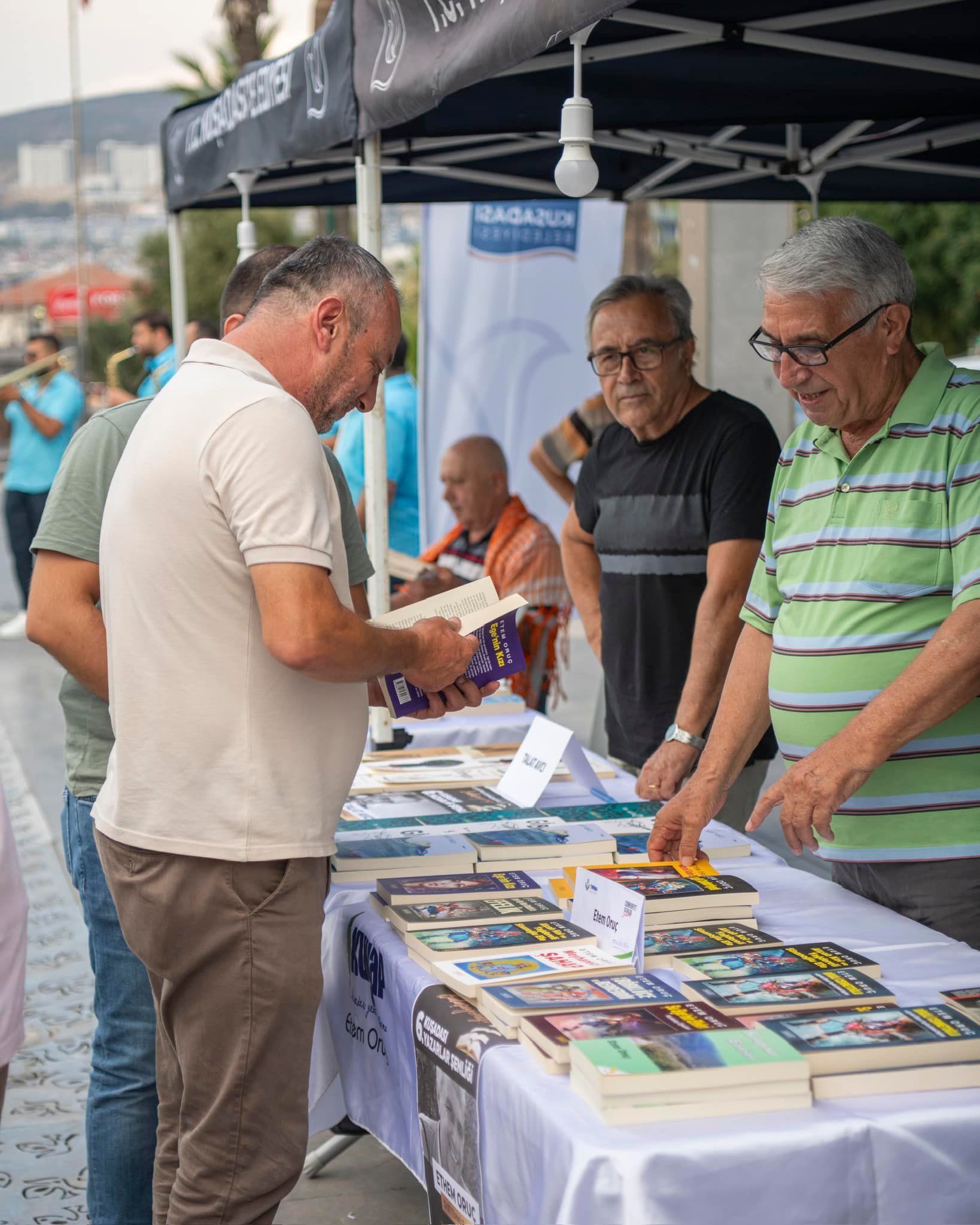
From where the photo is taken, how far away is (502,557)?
4121 mm

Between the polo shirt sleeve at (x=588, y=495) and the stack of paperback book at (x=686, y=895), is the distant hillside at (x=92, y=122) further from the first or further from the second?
the stack of paperback book at (x=686, y=895)

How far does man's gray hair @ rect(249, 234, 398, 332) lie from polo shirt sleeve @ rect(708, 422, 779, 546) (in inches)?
49.2

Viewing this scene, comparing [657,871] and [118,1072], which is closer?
[657,871]

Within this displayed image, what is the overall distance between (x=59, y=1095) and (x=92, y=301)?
49997mm

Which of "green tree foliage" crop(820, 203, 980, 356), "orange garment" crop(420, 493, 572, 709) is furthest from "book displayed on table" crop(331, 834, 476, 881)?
"green tree foliage" crop(820, 203, 980, 356)

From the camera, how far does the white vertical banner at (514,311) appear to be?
6.32 meters

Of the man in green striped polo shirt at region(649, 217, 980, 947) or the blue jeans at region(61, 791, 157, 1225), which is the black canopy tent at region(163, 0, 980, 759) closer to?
the man in green striped polo shirt at region(649, 217, 980, 947)

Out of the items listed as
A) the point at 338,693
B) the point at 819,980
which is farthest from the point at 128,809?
the point at 819,980

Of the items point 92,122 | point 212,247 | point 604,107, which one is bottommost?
point 604,107

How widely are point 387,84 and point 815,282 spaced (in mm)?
1329

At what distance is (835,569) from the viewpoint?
2.12 metres

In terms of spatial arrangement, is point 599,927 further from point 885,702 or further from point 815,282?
point 815,282

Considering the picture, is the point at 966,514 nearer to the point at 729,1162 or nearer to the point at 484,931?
the point at 484,931

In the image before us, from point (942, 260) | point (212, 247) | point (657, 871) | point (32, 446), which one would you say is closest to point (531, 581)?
point (657, 871)
